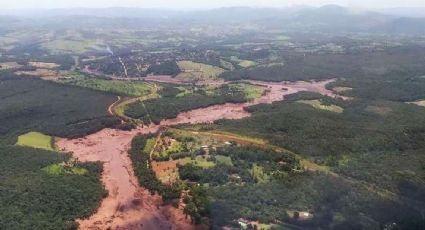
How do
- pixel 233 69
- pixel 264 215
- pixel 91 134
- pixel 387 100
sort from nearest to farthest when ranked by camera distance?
1. pixel 264 215
2. pixel 91 134
3. pixel 387 100
4. pixel 233 69

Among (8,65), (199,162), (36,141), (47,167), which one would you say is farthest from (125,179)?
(8,65)

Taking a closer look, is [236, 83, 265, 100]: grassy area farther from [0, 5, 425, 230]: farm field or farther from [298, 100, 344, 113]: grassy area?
[298, 100, 344, 113]: grassy area

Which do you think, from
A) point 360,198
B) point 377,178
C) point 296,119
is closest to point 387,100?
point 296,119

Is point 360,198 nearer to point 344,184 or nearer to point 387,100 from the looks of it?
point 344,184

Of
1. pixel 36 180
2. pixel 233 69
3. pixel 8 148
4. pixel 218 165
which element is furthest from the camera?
pixel 233 69

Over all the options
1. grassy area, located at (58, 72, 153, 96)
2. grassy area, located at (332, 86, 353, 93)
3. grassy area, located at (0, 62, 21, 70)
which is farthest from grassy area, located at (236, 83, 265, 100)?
grassy area, located at (0, 62, 21, 70)

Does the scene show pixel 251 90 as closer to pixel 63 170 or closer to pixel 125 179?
pixel 125 179
